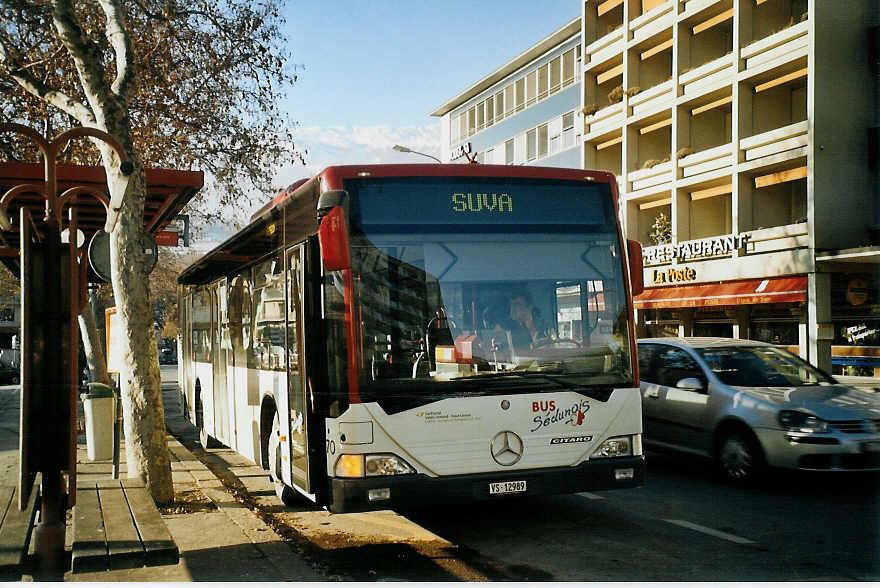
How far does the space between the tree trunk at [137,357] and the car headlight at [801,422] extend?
6.20 metres

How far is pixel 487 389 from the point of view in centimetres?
707

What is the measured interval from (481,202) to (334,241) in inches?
49.4

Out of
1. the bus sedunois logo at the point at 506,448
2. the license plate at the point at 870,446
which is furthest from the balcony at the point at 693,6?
the bus sedunois logo at the point at 506,448

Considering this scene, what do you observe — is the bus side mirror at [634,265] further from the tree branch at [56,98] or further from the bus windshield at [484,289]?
the tree branch at [56,98]

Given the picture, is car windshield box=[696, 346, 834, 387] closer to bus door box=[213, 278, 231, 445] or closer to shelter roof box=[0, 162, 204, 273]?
bus door box=[213, 278, 231, 445]

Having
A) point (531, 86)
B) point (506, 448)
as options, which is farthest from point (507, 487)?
point (531, 86)

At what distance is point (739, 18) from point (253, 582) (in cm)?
2758

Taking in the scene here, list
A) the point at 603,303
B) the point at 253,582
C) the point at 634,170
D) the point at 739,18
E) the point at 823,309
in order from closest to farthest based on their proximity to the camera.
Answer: the point at 253,582 → the point at 603,303 → the point at 823,309 → the point at 739,18 → the point at 634,170

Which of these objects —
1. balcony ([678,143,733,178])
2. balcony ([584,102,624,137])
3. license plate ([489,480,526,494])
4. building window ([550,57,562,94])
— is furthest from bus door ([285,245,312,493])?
building window ([550,57,562,94])

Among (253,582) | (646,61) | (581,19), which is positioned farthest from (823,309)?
(253,582)

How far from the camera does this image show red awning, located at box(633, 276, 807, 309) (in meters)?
26.7

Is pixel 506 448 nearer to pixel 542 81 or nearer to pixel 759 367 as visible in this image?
pixel 759 367

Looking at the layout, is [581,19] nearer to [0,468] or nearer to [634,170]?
[634,170]

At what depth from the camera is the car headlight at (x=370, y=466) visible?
6834 mm
